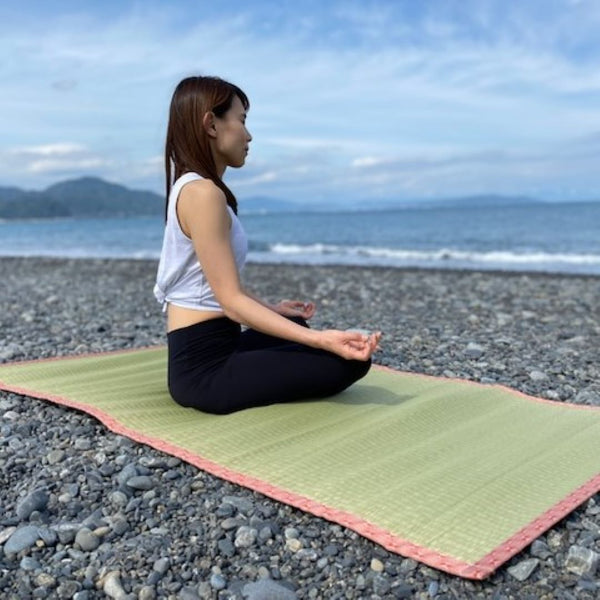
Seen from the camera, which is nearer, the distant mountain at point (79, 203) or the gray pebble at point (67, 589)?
the gray pebble at point (67, 589)

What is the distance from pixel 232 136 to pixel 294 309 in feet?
3.80

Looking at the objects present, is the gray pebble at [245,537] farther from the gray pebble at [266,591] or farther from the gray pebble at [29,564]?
the gray pebble at [29,564]

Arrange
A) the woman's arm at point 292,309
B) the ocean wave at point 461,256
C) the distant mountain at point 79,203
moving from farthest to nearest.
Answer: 1. the distant mountain at point 79,203
2. the ocean wave at point 461,256
3. the woman's arm at point 292,309

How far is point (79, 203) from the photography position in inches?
4149

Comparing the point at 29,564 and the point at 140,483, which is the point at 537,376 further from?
the point at 29,564

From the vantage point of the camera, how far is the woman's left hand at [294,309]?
421 cm

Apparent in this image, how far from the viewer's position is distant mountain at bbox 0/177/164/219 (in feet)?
317

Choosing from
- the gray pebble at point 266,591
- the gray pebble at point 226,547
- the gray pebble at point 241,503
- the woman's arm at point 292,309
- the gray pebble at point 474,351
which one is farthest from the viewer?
the gray pebble at point 474,351

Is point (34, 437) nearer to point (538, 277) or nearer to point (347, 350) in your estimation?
point (347, 350)

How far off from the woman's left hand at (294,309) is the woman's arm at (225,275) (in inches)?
27.6

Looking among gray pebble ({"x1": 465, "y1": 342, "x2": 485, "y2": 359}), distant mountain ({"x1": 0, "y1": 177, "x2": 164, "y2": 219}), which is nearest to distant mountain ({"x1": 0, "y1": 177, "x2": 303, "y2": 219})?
distant mountain ({"x1": 0, "y1": 177, "x2": 164, "y2": 219})

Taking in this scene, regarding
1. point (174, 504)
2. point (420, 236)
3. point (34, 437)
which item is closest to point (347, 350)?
point (174, 504)

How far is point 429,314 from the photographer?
347 inches

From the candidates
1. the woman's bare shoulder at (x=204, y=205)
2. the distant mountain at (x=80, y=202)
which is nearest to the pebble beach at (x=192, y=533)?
the woman's bare shoulder at (x=204, y=205)
